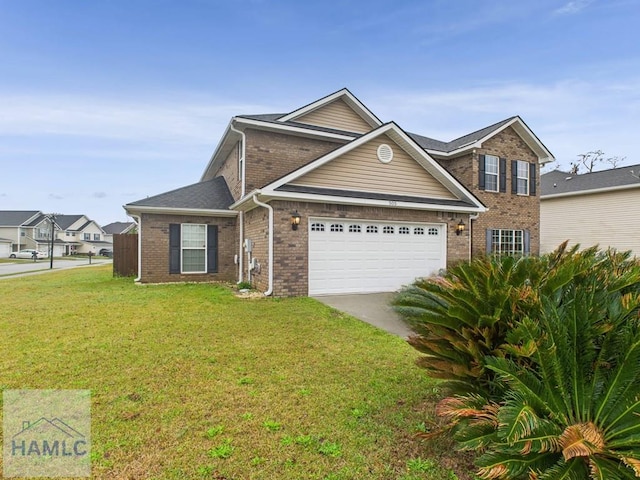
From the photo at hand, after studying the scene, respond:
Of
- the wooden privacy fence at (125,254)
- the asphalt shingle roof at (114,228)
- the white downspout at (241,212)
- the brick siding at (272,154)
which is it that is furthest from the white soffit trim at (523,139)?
the asphalt shingle roof at (114,228)

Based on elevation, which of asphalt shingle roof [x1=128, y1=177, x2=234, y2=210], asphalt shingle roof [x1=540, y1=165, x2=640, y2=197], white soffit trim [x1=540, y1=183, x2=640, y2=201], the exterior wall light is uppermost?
asphalt shingle roof [x1=540, y1=165, x2=640, y2=197]

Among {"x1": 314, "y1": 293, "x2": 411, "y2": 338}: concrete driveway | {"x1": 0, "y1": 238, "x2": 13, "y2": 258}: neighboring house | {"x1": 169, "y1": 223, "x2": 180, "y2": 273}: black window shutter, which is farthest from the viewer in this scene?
{"x1": 0, "y1": 238, "x2": 13, "y2": 258}: neighboring house

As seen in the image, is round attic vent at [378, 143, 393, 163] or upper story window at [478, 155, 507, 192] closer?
round attic vent at [378, 143, 393, 163]

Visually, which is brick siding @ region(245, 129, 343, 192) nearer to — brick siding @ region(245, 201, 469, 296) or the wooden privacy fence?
brick siding @ region(245, 201, 469, 296)

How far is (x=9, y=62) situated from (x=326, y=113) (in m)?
11.2

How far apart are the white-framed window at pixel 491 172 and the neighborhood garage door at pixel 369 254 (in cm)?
542

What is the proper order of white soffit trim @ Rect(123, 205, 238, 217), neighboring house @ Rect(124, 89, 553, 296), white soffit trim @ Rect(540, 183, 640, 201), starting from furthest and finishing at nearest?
white soffit trim @ Rect(540, 183, 640, 201)
white soffit trim @ Rect(123, 205, 238, 217)
neighboring house @ Rect(124, 89, 553, 296)

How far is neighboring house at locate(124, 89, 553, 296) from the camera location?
9.65 meters

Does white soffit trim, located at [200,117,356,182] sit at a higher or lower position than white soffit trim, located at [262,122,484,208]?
higher

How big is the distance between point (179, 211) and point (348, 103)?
7922mm

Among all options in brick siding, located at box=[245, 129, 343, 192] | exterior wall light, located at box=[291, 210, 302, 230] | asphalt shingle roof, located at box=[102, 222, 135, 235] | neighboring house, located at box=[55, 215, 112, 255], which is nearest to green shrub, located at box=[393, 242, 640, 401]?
exterior wall light, located at box=[291, 210, 302, 230]

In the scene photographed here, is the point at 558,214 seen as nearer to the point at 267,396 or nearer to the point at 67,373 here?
the point at 267,396

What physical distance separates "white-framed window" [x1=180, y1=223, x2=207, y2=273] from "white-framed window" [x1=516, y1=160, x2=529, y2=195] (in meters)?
13.9

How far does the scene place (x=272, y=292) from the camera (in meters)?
9.30
